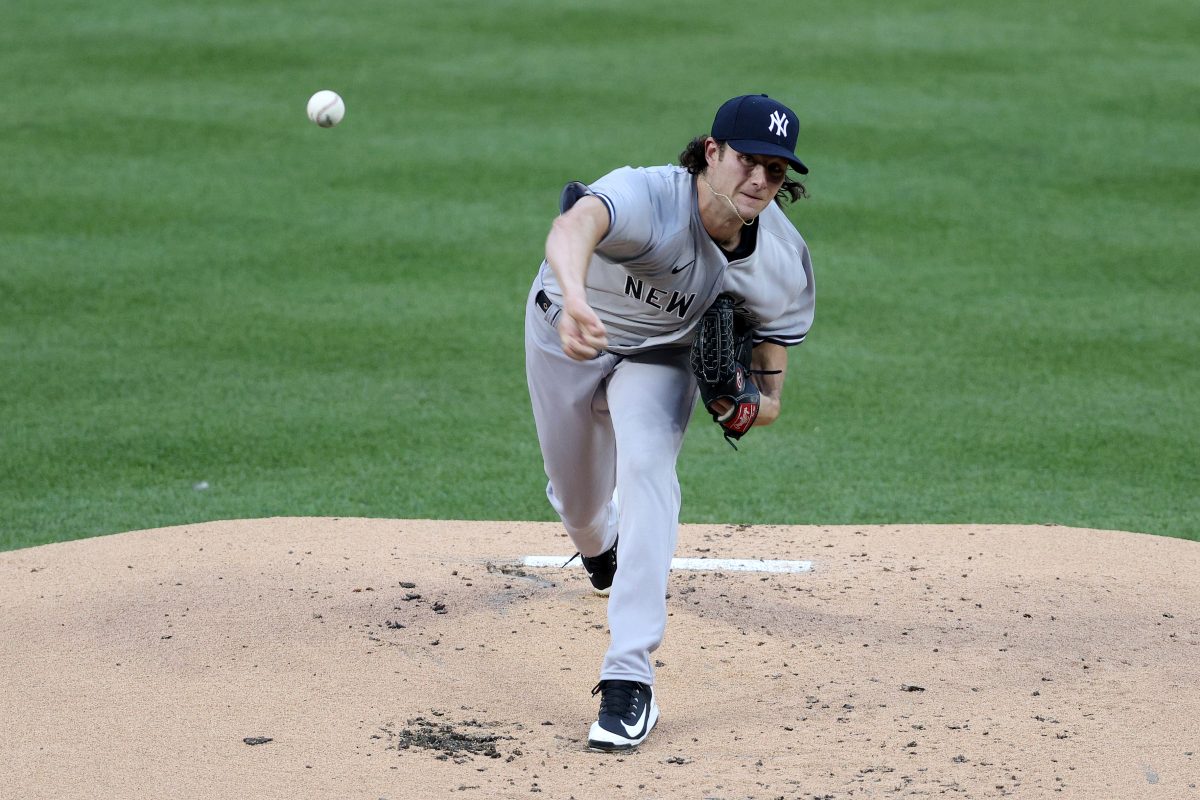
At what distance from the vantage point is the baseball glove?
420 cm

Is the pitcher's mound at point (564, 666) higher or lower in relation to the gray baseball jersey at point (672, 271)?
lower

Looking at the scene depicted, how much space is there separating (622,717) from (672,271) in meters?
1.25

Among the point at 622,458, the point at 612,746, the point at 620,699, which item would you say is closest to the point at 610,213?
the point at 622,458

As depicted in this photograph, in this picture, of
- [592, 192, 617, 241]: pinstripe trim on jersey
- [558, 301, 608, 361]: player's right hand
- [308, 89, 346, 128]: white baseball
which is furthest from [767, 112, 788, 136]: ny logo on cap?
[308, 89, 346, 128]: white baseball

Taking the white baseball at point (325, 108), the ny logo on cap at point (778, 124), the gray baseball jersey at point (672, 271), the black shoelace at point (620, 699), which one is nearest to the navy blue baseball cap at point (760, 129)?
the ny logo on cap at point (778, 124)

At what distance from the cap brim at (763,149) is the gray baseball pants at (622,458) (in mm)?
688

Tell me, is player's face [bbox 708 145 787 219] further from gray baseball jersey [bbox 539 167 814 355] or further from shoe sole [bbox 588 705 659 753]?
shoe sole [bbox 588 705 659 753]

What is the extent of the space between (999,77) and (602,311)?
10056mm

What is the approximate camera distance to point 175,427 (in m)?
7.23

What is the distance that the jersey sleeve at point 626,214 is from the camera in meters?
4.00

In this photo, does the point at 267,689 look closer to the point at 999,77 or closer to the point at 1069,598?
the point at 1069,598

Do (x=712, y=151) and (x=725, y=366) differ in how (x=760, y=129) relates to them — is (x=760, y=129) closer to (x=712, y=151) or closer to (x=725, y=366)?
(x=712, y=151)

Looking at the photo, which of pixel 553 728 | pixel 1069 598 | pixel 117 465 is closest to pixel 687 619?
pixel 553 728

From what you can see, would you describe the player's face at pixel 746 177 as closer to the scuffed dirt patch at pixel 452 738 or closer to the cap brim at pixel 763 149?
the cap brim at pixel 763 149
